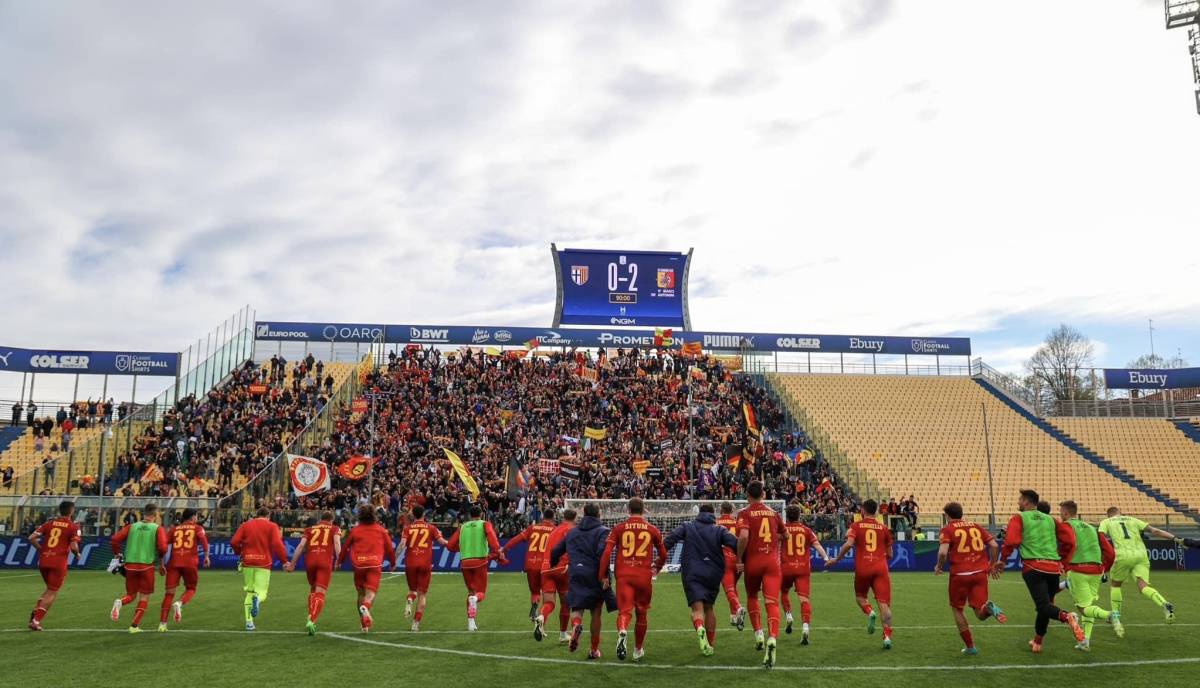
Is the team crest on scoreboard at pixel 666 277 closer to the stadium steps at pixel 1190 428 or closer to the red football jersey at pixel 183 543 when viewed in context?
the stadium steps at pixel 1190 428

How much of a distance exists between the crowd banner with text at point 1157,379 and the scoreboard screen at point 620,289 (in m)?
31.4

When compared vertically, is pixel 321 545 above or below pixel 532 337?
below

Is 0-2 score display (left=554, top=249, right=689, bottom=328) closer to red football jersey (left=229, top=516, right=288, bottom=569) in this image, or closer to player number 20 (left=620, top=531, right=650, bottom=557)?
red football jersey (left=229, top=516, right=288, bottom=569)

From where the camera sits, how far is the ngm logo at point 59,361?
5319 cm

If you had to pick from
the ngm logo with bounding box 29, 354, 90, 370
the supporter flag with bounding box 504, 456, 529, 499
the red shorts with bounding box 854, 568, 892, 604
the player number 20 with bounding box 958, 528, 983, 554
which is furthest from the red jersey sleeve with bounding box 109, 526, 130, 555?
the ngm logo with bounding box 29, 354, 90, 370

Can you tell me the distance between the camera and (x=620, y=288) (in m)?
52.4

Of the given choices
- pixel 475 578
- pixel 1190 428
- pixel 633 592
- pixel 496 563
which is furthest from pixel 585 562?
pixel 1190 428

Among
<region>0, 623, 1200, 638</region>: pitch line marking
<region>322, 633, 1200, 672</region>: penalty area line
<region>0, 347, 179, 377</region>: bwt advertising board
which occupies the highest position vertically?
<region>0, 347, 179, 377</region>: bwt advertising board

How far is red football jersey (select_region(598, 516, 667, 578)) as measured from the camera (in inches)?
463

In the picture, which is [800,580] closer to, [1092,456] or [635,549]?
[635,549]

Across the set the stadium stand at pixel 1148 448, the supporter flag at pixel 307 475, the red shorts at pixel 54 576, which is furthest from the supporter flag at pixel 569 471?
the stadium stand at pixel 1148 448

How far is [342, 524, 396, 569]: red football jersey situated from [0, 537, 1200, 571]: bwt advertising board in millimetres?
16045

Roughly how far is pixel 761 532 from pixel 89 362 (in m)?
53.7

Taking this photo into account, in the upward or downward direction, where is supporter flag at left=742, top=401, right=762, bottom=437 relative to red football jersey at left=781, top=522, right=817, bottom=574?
upward
